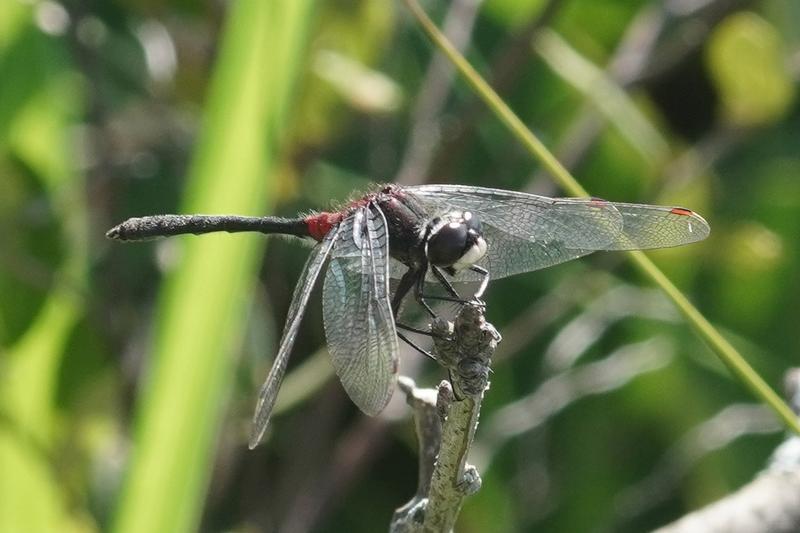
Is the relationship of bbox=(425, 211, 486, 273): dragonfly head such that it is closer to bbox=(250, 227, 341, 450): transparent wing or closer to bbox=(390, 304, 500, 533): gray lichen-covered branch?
bbox=(250, 227, 341, 450): transparent wing

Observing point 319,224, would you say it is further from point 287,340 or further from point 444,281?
point 287,340

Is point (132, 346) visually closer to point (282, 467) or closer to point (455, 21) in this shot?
point (282, 467)

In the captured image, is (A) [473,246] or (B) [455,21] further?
(B) [455,21]

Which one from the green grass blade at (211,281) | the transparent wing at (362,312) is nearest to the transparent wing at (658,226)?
the transparent wing at (362,312)

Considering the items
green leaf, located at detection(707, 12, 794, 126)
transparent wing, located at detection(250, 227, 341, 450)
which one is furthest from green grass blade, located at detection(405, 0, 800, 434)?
green leaf, located at detection(707, 12, 794, 126)

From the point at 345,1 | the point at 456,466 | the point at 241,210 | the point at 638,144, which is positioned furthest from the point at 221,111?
the point at 638,144

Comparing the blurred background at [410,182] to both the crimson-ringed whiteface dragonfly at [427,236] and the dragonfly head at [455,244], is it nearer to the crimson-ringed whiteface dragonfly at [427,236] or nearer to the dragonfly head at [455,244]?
the crimson-ringed whiteface dragonfly at [427,236]

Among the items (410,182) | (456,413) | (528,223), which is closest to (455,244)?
(528,223)
